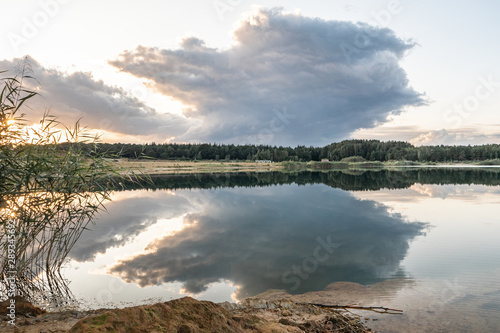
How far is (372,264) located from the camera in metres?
8.16

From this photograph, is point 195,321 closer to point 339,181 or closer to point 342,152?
point 339,181

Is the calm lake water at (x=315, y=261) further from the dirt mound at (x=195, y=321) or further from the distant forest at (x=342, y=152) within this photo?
the distant forest at (x=342, y=152)

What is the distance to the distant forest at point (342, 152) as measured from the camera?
118 meters

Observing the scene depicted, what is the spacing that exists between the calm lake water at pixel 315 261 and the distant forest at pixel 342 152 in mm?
103120

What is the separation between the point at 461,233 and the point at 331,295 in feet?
29.4

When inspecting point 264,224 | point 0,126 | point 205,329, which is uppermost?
point 0,126

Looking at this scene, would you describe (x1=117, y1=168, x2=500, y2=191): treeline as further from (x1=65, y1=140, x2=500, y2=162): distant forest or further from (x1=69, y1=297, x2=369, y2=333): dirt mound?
(x1=65, y1=140, x2=500, y2=162): distant forest

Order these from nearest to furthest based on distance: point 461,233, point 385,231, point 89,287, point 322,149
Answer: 1. point 89,287
2. point 461,233
3. point 385,231
4. point 322,149

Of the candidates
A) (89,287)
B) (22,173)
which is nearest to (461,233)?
(89,287)

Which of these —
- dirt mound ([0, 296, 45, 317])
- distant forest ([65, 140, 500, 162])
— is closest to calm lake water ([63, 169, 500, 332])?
dirt mound ([0, 296, 45, 317])

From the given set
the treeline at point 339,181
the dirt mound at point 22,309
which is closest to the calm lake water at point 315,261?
the dirt mound at point 22,309

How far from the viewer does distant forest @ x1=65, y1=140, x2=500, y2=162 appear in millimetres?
118500

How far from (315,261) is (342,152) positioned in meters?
134

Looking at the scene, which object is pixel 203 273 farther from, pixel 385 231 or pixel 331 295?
pixel 385 231
